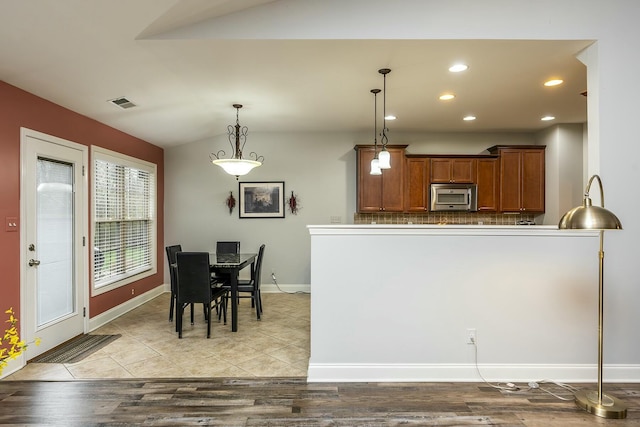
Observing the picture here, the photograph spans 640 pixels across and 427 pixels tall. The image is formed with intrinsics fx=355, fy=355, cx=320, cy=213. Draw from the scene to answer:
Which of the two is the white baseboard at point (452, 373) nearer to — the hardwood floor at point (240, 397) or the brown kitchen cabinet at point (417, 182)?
the hardwood floor at point (240, 397)

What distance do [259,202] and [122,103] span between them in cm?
259

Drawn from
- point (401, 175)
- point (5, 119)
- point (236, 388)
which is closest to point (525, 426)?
point (236, 388)

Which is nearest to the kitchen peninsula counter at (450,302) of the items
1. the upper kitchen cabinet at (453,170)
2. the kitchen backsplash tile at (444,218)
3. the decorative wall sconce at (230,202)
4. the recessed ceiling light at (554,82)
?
the recessed ceiling light at (554,82)

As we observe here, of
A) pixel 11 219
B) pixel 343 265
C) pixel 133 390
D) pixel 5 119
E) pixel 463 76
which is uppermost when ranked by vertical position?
pixel 463 76

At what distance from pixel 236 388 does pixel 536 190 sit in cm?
512

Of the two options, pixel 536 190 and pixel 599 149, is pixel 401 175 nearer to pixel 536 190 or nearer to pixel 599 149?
pixel 536 190

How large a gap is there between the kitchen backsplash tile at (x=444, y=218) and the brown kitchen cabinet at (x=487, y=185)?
0.29m

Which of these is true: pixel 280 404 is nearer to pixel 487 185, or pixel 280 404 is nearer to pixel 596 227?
pixel 596 227

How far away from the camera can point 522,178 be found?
18.0 ft

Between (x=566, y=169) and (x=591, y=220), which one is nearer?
(x=591, y=220)

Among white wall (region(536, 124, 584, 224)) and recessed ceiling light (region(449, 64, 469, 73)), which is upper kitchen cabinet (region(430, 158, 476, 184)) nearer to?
white wall (region(536, 124, 584, 224))

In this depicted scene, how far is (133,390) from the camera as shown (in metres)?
2.68

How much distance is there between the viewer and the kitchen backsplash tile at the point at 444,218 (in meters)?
5.79

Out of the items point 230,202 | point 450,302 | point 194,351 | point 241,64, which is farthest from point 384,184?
point 194,351
